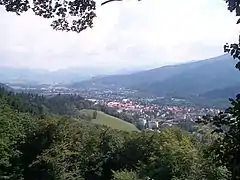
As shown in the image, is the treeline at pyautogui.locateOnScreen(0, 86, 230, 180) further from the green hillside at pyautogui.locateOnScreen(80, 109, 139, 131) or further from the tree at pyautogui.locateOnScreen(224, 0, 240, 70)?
the green hillside at pyautogui.locateOnScreen(80, 109, 139, 131)

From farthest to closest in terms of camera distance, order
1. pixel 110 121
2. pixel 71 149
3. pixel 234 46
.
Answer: pixel 110 121, pixel 71 149, pixel 234 46

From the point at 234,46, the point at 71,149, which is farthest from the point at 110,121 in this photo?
the point at 234,46

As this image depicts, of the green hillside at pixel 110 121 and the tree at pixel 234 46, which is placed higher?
the tree at pixel 234 46

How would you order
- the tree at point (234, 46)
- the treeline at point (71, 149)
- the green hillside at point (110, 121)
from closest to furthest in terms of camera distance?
the tree at point (234, 46) → the treeline at point (71, 149) → the green hillside at point (110, 121)

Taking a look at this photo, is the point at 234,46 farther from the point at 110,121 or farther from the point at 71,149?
the point at 110,121

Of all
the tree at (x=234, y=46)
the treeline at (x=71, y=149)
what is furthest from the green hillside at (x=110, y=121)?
the tree at (x=234, y=46)

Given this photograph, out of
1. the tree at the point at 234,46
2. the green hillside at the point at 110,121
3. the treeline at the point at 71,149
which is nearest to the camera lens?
the tree at the point at 234,46

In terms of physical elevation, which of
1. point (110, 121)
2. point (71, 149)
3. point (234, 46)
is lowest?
point (110, 121)

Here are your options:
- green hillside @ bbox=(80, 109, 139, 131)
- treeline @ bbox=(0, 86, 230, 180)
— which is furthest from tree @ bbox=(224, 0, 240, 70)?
green hillside @ bbox=(80, 109, 139, 131)

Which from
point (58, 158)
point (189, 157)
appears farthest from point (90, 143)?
point (189, 157)

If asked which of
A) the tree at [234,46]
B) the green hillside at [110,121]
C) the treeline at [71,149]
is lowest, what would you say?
the green hillside at [110,121]

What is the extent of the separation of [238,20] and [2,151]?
78.5 feet

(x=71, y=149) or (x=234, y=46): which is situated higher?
(x=234, y=46)

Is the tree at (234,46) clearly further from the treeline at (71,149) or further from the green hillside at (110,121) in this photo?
the green hillside at (110,121)
